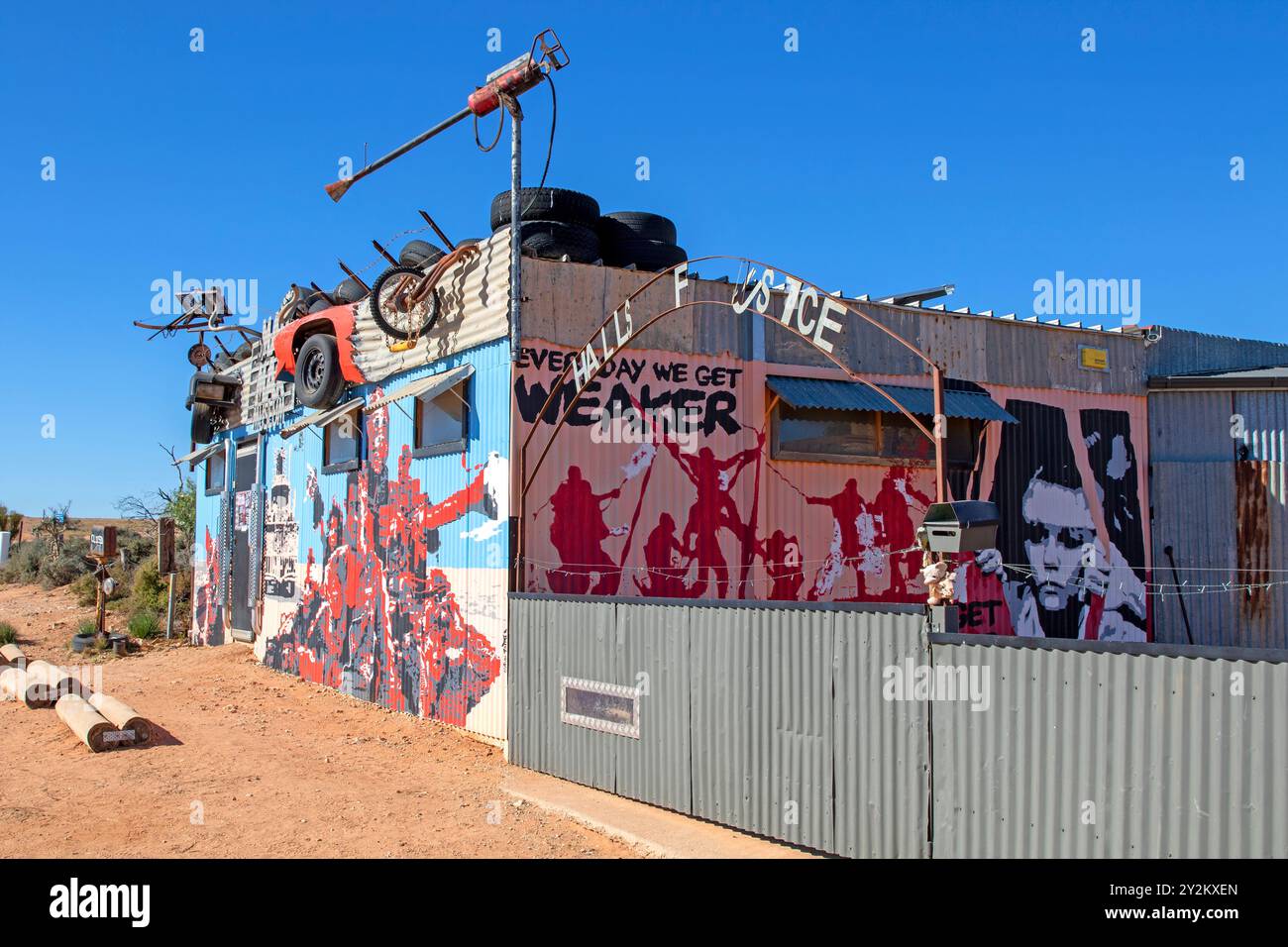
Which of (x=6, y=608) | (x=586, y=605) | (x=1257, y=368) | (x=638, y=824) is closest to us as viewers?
(x=638, y=824)

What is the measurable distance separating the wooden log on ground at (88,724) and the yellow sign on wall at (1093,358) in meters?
14.1

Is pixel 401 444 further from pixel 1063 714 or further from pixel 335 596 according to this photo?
pixel 1063 714

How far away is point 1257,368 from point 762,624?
49.0 ft

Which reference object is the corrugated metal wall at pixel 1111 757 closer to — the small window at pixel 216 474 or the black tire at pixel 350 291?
the black tire at pixel 350 291

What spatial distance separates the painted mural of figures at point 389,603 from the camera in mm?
11656

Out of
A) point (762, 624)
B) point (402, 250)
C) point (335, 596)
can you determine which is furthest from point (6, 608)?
point (762, 624)

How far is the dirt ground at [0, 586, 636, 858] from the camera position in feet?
24.9

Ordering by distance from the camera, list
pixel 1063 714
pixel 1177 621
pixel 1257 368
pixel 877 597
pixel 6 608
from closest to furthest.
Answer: pixel 1063 714
pixel 877 597
pixel 1177 621
pixel 1257 368
pixel 6 608

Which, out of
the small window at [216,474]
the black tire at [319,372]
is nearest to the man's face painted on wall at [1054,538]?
the black tire at [319,372]

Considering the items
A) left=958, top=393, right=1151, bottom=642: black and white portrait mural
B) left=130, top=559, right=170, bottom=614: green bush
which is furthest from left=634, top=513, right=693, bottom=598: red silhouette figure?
left=130, top=559, right=170, bottom=614: green bush

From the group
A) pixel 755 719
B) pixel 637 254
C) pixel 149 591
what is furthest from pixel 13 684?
pixel 149 591

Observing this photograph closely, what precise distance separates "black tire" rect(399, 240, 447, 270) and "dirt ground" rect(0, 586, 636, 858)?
6212mm
